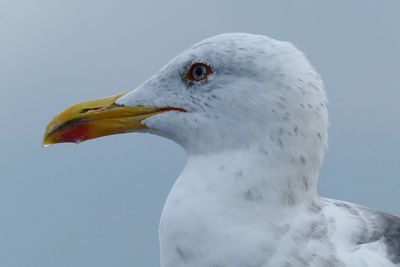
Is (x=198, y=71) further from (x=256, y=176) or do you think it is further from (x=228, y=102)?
(x=256, y=176)

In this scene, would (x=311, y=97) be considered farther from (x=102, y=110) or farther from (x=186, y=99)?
(x=102, y=110)

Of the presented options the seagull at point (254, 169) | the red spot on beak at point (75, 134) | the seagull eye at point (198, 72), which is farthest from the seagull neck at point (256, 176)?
the red spot on beak at point (75, 134)

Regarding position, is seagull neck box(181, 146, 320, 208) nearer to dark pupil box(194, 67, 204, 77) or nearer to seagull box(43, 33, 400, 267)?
seagull box(43, 33, 400, 267)

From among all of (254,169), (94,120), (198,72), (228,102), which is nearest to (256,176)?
(254,169)

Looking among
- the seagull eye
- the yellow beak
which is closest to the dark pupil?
the seagull eye

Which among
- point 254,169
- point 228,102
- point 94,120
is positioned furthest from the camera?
point 94,120

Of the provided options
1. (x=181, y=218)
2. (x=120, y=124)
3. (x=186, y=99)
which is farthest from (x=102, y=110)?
(x=181, y=218)

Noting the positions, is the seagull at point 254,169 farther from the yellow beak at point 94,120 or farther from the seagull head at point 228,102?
the yellow beak at point 94,120
